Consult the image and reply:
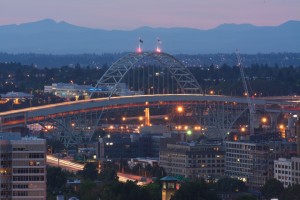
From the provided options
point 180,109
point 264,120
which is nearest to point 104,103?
point 180,109

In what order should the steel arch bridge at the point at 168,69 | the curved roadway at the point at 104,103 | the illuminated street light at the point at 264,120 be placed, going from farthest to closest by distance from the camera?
the steel arch bridge at the point at 168,69
the illuminated street light at the point at 264,120
the curved roadway at the point at 104,103

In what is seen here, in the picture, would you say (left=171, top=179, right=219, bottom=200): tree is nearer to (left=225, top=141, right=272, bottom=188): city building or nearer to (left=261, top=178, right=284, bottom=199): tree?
(left=261, top=178, right=284, bottom=199): tree

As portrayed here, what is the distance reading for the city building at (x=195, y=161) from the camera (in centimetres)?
8575

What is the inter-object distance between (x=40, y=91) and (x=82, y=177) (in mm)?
64834

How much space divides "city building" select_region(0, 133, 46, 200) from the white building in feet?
75.5

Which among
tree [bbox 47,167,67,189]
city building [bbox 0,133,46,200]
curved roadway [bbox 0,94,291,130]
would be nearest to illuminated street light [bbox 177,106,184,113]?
curved roadway [bbox 0,94,291,130]

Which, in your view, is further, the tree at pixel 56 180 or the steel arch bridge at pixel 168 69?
the steel arch bridge at pixel 168 69

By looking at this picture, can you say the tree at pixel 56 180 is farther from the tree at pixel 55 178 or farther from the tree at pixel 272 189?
the tree at pixel 272 189

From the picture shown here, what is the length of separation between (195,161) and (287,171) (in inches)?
402

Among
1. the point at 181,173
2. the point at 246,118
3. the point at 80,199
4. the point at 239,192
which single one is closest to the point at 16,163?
the point at 80,199

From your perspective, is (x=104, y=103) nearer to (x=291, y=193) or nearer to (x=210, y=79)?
(x=291, y=193)

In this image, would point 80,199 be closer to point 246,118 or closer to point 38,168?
point 38,168

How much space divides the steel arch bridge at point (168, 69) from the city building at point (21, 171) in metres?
68.7

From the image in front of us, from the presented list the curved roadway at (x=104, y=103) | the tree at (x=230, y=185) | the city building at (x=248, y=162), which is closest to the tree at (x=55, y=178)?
the tree at (x=230, y=185)
